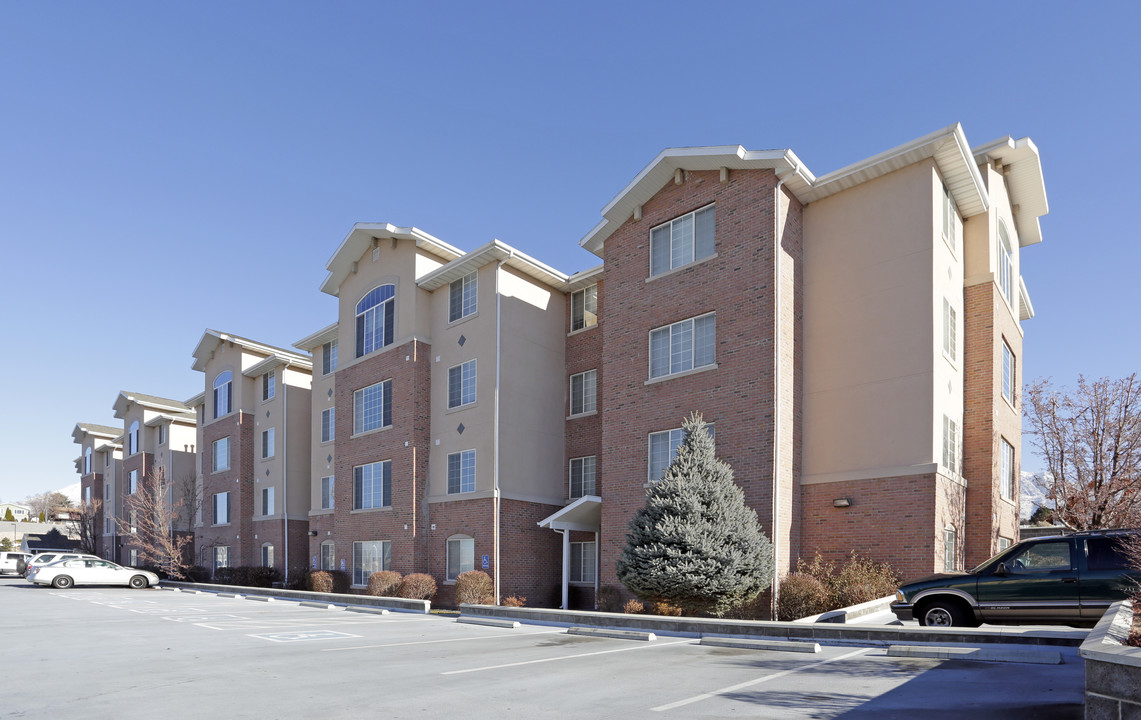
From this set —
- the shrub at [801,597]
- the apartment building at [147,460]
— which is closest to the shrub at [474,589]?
A: the shrub at [801,597]

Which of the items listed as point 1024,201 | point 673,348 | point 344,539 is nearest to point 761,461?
point 673,348

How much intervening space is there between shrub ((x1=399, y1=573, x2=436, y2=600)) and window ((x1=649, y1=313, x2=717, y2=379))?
10782 mm

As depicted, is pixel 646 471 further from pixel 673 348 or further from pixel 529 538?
pixel 529 538

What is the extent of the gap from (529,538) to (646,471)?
21.3 feet

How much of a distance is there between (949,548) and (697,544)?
21.3 feet

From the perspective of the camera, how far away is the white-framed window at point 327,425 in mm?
36031

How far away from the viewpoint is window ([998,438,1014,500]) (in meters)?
22.6

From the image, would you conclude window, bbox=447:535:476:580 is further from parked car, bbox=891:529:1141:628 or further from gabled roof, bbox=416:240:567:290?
parked car, bbox=891:529:1141:628

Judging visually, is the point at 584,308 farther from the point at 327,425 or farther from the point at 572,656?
the point at 572,656

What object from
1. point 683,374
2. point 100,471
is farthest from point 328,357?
point 100,471

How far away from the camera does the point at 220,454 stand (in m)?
44.8

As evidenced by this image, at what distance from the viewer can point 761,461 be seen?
777 inches

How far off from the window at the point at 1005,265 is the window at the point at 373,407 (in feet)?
69.0

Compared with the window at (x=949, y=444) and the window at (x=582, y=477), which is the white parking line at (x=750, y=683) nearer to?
the window at (x=949, y=444)
